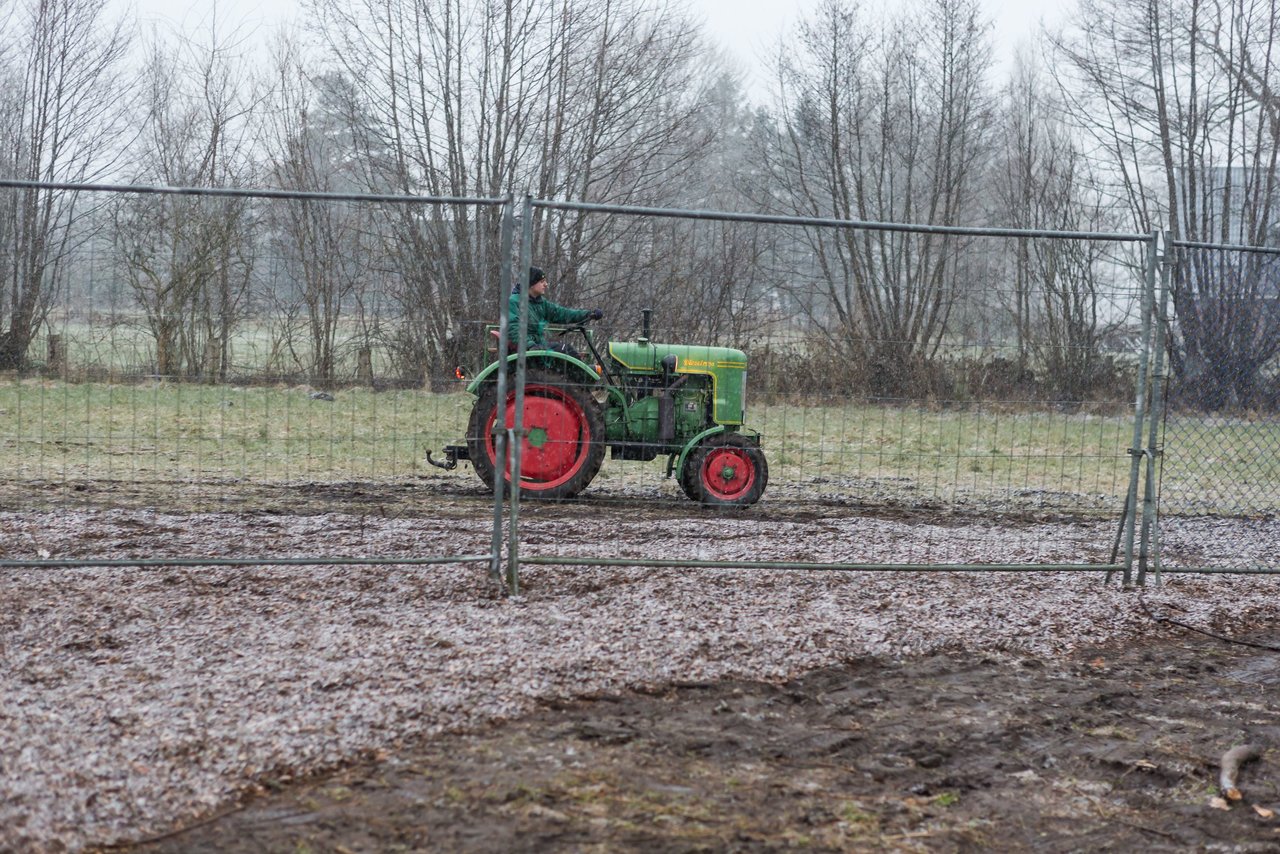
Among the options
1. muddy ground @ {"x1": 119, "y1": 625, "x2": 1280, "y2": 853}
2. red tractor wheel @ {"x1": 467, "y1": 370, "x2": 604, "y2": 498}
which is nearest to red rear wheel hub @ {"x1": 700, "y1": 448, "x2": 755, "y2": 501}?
red tractor wheel @ {"x1": 467, "y1": 370, "x2": 604, "y2": 498}

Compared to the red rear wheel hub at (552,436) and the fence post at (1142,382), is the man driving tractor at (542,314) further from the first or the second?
the fence post at (1142,382)

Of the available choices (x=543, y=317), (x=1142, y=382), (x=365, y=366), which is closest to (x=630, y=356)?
(x=543, y=317)

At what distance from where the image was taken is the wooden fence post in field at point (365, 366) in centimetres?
548

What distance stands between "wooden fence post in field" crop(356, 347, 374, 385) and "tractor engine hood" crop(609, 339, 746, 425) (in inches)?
84.4

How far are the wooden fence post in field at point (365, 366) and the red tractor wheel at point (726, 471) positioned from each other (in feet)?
10.2

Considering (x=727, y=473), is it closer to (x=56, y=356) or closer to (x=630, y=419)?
(x=630, y=419)

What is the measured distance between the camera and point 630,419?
26.7 feet

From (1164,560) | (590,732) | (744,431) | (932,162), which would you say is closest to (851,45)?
(932,162)

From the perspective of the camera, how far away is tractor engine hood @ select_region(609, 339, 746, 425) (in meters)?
7.32

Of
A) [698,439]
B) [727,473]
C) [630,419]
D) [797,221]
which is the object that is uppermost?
[797,221]

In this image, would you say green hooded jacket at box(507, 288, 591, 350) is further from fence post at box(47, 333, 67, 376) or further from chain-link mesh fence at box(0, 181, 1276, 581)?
fence post at box(47, 333, 67, 376)

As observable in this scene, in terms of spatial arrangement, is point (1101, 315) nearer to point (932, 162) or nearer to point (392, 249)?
point (392, 249)

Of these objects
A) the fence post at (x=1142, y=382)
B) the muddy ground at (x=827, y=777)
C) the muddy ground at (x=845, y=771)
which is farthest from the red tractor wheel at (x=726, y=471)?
the muddy ground at (x=827, y=777)

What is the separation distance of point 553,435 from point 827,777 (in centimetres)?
449
